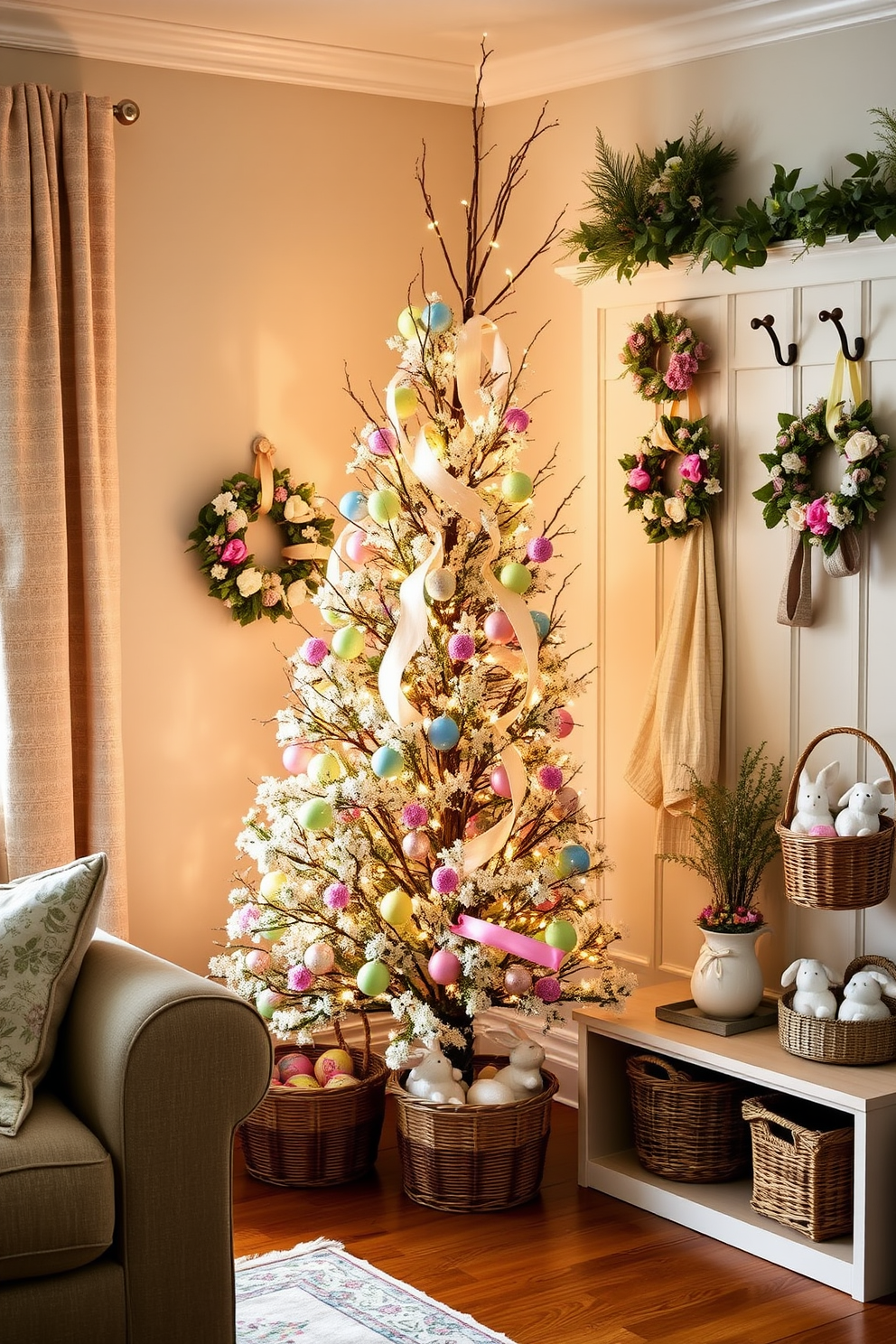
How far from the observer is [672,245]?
3805 millimetres

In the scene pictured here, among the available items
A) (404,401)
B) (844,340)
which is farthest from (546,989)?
(844,340)

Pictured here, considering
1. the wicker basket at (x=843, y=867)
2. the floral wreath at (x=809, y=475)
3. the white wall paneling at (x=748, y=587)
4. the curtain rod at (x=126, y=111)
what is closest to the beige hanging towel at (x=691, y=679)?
the white wall paneling at (x=748, y=587)

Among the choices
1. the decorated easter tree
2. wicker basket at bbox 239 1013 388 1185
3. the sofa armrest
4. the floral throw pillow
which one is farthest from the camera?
wicker basket at bbox 239 1013 388 1185

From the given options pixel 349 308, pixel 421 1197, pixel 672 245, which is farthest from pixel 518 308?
pixel 421 1197

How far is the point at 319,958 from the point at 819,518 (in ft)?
4.89

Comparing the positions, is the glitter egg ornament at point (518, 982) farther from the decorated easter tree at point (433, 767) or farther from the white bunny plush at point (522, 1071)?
the white bunny plush at point (522, 1071)

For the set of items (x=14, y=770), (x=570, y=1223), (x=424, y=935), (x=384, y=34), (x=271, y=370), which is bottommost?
(x=570, y=1223)

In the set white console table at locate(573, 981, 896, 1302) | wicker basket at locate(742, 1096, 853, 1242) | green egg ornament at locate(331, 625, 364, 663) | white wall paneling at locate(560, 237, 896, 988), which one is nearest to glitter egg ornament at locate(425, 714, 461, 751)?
green egg ornament at locate(331, 625, 364, 663)

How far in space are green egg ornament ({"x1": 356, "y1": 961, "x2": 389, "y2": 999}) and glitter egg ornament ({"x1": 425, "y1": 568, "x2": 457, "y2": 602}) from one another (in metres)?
0.82

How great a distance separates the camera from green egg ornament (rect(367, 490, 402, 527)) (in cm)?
351

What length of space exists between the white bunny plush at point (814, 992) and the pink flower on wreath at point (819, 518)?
95 cm

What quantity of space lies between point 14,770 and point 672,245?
2019 millimetres

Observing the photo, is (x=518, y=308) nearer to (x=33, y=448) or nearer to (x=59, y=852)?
(x=33, y=448)

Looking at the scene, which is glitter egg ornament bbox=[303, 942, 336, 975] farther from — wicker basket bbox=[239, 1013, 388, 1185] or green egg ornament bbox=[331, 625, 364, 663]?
green egg ornament bbox=[331, 625, 364, 663]
